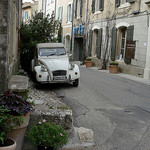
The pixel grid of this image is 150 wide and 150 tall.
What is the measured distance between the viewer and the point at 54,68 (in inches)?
376

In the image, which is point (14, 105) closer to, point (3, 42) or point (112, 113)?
point (3, 42)

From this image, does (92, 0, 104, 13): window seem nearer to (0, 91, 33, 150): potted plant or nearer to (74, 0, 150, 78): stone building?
(74, 0, 150, 78): stone building

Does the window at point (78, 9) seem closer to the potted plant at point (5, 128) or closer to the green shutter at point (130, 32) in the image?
the green shutter at point (130, 32)

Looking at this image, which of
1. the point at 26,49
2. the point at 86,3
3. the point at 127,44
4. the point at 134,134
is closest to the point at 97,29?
the point at 86,3

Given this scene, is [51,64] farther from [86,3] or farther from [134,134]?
[86,3]

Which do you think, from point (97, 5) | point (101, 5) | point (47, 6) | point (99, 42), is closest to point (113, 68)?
point (99, 42)

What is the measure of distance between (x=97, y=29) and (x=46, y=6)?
18.4 meters

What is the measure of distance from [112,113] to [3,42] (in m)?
3.22

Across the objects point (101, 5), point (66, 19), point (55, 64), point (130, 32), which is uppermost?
point (101, 5)

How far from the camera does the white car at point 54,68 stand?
30.9 feet

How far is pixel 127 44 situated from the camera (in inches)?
606

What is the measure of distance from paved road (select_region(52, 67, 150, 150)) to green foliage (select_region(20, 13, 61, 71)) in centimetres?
474

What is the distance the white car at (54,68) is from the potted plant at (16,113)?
5.58 meters

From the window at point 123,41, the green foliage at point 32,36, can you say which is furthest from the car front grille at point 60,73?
the window at point 123,41
